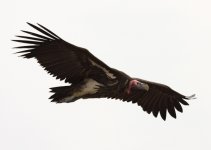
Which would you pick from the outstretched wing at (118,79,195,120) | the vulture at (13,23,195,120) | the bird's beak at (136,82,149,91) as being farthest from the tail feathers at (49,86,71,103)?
the outstretched wing at (118,79,195,120)

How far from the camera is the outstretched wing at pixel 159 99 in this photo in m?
26.7

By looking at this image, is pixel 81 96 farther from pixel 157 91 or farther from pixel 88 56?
pixel 157 91

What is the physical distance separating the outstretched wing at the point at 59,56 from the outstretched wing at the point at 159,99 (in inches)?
127

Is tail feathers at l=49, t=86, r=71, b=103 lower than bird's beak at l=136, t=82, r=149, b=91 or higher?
lower

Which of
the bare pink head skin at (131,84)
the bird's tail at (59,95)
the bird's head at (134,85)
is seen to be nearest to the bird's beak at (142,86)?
the bird's head at (134,85)

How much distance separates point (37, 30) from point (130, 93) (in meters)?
4.72

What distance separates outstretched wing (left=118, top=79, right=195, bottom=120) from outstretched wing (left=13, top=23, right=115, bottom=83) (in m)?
3.22

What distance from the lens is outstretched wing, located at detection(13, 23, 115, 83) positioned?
22969 mm

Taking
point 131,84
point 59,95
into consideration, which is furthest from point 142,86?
point 59,95

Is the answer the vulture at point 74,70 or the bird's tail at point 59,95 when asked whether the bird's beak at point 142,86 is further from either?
the bird's tail at point 59,95

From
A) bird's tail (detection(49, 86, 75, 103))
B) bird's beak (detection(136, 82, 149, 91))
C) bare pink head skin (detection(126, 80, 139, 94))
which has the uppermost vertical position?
bird's beak (detection(136, 82, 149, 91))

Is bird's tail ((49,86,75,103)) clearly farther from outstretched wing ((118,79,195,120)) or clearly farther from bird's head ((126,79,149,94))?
outstretched wing ((118,79,195,120))

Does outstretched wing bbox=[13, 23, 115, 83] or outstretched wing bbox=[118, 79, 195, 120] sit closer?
outstretched wing bbox=[13, 23, 115, 83]

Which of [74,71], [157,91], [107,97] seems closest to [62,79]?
[74,71]
